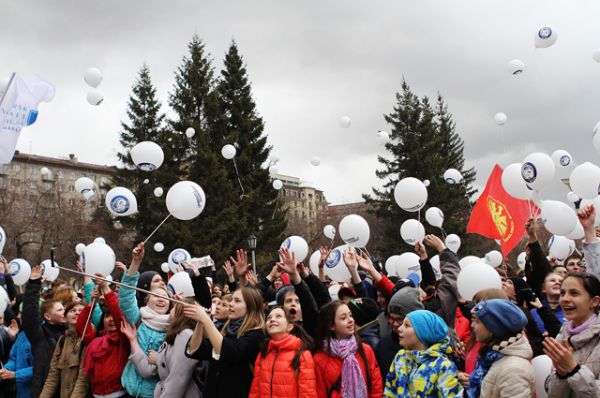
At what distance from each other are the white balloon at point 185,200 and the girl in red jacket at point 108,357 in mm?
1896

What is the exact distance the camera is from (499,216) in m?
12.9

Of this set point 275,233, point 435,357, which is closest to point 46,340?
point 435,357

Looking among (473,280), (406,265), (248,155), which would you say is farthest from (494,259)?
(248,155)

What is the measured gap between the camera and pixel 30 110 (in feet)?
19.0

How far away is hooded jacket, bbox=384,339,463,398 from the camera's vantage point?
383cm

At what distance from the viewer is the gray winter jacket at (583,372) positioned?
3213 mm

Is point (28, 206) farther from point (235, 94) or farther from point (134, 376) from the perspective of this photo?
point (134, 376)

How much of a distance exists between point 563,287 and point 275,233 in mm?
29006

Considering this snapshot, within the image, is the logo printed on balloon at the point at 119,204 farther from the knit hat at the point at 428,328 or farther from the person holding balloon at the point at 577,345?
the person holding balloon at the point at 577,345

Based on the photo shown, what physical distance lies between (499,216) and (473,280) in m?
8.05

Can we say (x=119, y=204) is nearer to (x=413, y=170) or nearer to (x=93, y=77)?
(x=93, y=77)

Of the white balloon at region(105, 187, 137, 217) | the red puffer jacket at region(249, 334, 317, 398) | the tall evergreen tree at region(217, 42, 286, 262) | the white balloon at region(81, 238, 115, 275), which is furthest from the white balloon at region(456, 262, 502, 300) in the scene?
the tall evergreen tree at region(217, 42, 286, 262)

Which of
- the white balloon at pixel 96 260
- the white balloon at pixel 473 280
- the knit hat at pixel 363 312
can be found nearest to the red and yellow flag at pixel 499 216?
the white balloon at pixel 473 280

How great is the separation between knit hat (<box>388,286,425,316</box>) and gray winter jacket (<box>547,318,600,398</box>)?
4.21ft
